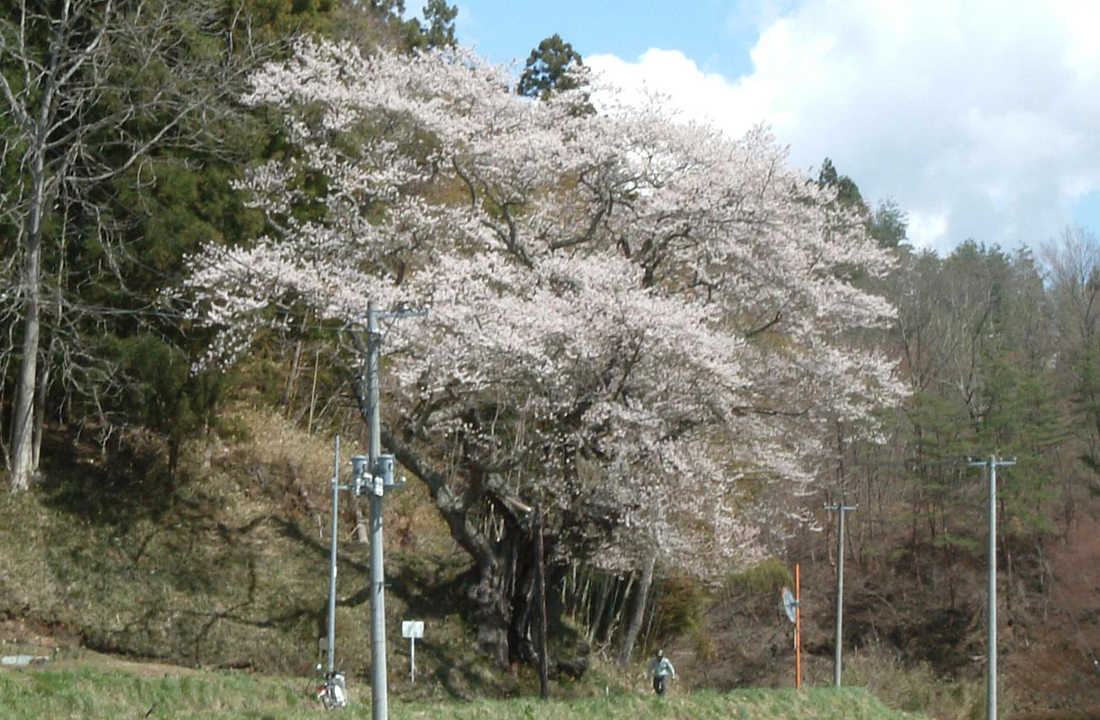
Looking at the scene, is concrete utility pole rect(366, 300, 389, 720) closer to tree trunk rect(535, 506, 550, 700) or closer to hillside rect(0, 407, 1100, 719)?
hillside rect(0, 407, 1100, 719)

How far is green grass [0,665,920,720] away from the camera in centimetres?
1328

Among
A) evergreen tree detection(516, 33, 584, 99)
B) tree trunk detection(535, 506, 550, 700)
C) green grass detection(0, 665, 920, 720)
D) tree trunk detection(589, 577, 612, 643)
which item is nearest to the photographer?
green grass detection(0, 665, 920, 720)

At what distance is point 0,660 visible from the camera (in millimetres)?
16297

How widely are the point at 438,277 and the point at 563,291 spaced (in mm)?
2264

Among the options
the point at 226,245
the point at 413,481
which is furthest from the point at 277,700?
the point at 413,481

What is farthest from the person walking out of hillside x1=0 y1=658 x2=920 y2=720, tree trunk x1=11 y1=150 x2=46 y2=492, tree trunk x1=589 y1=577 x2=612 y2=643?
A: tree trunk x1=11 y1=150 x2=46 y2=492

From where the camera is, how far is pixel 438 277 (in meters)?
18.6

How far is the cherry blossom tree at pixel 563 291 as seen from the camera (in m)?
18.4

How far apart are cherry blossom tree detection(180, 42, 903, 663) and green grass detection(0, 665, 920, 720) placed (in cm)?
312

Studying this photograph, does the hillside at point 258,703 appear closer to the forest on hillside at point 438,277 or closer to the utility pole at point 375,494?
the utility pole at point 375,494

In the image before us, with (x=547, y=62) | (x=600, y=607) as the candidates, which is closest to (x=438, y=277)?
(x=600, y=607)

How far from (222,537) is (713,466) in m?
11.1

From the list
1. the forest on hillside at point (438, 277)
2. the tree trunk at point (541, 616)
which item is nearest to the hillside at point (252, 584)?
A: the forest on hillside at point (438, 277)

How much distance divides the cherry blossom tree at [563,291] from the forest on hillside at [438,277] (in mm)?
65
